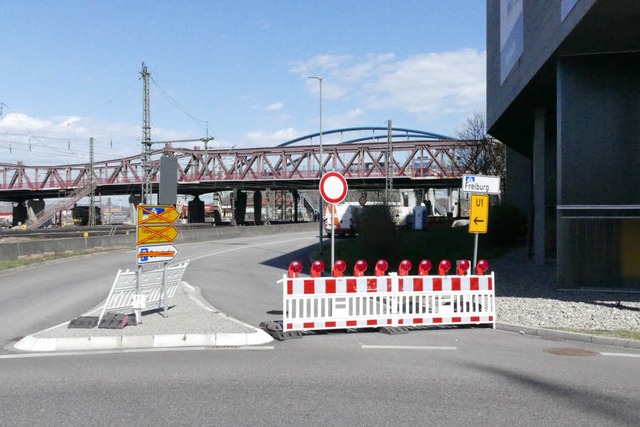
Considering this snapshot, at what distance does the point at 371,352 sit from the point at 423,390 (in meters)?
2.31

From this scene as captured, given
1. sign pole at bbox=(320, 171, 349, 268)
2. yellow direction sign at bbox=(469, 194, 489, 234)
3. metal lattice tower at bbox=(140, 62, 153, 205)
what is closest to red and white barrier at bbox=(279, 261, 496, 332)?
yellow direction sign at bbox=(469, 194, 489, 234)

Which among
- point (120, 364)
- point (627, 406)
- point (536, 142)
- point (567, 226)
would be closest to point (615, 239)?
point (567, 226)

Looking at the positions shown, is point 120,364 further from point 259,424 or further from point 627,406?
point 627,406

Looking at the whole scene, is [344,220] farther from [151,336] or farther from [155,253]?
[151,336]

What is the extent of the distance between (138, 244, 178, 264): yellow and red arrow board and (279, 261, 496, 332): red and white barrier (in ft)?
8.51

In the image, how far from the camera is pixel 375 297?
11.0 meters

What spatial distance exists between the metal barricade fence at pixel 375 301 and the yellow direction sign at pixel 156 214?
2835mm

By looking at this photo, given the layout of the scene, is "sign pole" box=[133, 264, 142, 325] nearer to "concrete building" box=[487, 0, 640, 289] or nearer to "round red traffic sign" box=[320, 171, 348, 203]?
"round red traffic sign" box=[320, 171, 348, 203]

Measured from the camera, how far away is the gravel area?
11.4m

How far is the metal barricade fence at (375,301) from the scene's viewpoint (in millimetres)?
10492

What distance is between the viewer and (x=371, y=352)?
9000 millimetres

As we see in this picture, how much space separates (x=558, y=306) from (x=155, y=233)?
8470 millimetres

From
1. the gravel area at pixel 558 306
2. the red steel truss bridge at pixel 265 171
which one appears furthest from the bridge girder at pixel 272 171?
the gravel area at pixel 558 306

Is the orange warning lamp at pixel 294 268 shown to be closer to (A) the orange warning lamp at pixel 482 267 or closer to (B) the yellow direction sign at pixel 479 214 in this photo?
(A) the orange warning lamp at pixel 482 267
